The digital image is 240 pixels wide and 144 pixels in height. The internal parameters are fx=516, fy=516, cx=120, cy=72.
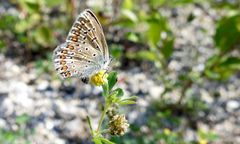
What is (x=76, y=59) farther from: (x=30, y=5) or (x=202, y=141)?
(x=30, y=5)

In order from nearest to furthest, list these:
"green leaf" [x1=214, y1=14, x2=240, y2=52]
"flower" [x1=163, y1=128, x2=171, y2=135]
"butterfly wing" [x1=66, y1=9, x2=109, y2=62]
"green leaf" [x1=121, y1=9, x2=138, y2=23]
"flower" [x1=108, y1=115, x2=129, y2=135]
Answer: "flower" [x1=108, y1=115, x2=129, y2=135], "butterfly wing" [x1=66, y1=9, x2=109, y2=62], "flower" [x1=163, y1=128, x2=171, y2=135], "green leaf" [x1=214, y1=14, x2=240, y2=52], "green leaf" [x1=121, y1=9, x2=138, y2=23]

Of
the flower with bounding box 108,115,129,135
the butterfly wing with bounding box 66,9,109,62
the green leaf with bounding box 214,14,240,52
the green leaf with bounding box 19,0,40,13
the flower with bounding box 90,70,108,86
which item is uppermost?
the green leaf with bounding box 19,0,40,13

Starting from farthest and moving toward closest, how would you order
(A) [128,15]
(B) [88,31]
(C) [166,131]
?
(A) [128,15] < (C) [166,131] < (B) [88,31]

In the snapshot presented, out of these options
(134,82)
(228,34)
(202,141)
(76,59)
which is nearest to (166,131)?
(202,141)

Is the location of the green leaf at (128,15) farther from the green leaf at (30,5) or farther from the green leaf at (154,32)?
the green leaf at (30,5)

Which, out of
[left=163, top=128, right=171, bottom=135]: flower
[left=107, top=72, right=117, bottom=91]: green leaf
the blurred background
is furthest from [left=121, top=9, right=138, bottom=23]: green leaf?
[left=107, top=72, right=117, bottom=91]: green leaf

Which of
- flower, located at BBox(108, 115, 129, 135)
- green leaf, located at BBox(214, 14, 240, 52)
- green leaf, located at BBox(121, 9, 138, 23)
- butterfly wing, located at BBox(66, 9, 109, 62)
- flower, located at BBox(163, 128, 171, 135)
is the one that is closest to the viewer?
A: flower, located at BBox(108, 115, 129, 135)

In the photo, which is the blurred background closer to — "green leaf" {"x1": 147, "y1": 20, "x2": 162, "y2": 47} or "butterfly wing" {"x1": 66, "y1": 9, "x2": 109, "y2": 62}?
"green leaf" {"x1": 147, "y1": 20, "x2": 162, "y2": 47}

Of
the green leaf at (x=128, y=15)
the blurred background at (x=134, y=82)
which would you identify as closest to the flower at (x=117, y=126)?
the blurred background at (x=134, y=82)
